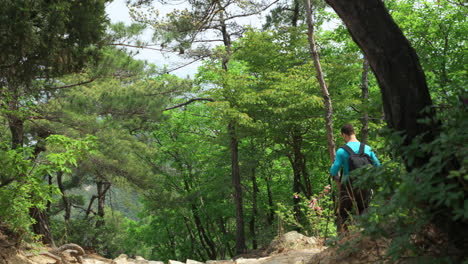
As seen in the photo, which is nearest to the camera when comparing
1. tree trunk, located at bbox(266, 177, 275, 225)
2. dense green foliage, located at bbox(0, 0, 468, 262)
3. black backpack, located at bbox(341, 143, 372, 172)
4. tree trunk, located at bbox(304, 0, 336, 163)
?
dense green foliage, located at bbox(0, 0, 468, 262)

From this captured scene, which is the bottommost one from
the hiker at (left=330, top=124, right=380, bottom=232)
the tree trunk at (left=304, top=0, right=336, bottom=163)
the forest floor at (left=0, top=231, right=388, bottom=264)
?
the forest floor at (left=0, top=231, right=388, bottom=264)

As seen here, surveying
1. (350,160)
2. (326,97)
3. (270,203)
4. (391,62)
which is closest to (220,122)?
(326,97)

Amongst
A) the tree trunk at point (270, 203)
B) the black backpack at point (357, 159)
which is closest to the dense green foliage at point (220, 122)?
the tree trunk at point (270, 203)

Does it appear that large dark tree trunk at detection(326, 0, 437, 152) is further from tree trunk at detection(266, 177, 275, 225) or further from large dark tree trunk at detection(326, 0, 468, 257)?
tree trunk at detection(266, 177, 275, 225)

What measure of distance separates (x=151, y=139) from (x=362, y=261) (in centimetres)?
2133

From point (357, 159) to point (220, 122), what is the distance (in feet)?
29.7

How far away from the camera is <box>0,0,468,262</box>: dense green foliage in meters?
2.66

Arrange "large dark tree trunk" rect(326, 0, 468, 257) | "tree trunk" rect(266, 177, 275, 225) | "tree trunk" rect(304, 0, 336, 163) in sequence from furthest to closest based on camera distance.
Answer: "tree trunk" rect(266, 177, 275, 225)
"tree trunk" rect(304, 0, 336, 163)
"large dark tree trunk" rect(326, 0, 468, 257)

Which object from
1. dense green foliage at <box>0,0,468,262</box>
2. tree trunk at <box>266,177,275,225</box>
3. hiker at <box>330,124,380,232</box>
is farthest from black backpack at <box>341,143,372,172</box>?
tree trunk at <box>266,177,275,225</box>

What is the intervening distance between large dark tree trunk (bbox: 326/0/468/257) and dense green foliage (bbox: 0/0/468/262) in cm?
12

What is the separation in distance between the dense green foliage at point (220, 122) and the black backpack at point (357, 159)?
85 cm

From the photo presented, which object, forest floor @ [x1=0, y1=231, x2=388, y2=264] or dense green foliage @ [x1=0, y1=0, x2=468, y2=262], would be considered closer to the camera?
dense green foliage @ [x1=0, y1=0, x2=468, y2=262]

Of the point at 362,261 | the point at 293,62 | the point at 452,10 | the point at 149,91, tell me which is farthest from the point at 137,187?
the point at 452,10

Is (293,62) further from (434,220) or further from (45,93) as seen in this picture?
(434,220)
